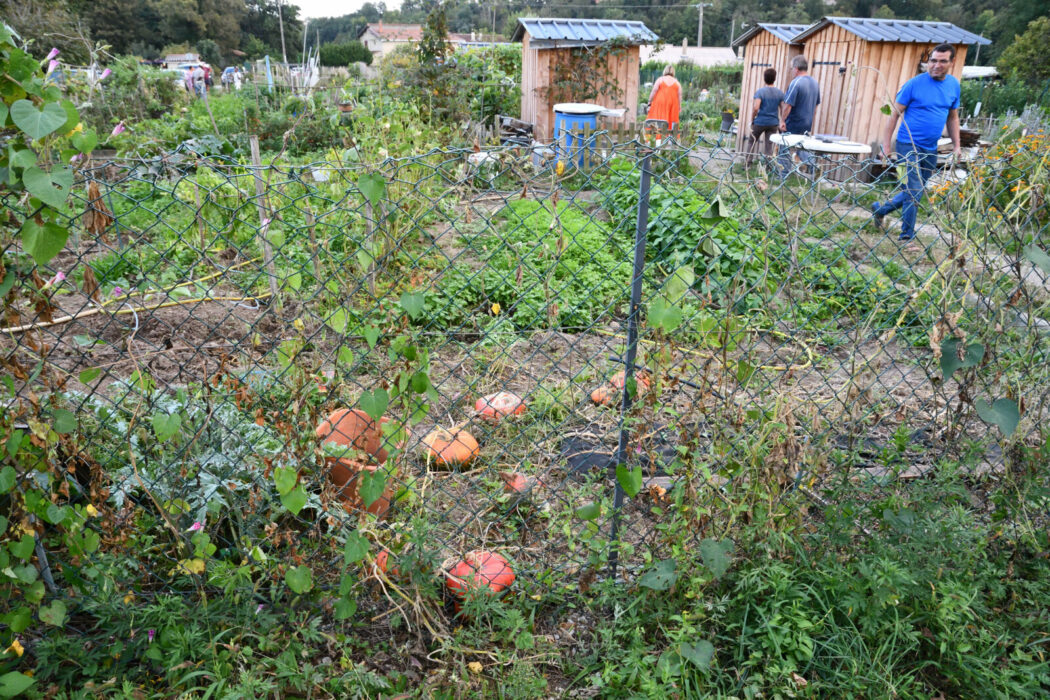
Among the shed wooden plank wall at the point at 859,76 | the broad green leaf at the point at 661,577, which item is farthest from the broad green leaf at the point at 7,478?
the shed wooden plank wall at the point at 859,76

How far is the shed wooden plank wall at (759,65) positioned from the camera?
1162 centimetres

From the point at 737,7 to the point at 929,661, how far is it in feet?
197

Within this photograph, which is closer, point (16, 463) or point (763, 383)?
point (16, 463)

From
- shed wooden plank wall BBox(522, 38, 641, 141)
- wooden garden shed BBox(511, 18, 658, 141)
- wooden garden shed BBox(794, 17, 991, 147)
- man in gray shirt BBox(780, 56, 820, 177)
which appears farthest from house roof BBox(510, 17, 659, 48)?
man in gray shirt BBox(780, 56, 820, 177)

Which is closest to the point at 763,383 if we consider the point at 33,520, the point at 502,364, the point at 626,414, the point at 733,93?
the point at 626,414

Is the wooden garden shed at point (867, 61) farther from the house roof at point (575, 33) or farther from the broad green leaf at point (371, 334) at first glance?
the broad green leaf at point (371, 334)

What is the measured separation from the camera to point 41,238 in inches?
63.6

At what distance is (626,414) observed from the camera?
2072 mm

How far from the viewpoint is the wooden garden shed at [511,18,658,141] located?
11.6 meters

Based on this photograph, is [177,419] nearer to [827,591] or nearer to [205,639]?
[205,639]

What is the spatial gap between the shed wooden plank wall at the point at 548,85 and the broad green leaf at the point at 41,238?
10357 mm

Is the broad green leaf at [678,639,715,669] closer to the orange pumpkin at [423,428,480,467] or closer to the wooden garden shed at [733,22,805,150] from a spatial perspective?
the orange pumpkin at [423,428,480,467]

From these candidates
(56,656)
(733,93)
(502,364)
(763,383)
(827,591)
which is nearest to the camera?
(56,656)

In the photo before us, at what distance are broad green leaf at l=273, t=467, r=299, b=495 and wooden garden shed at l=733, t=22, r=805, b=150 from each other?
36.2ft
